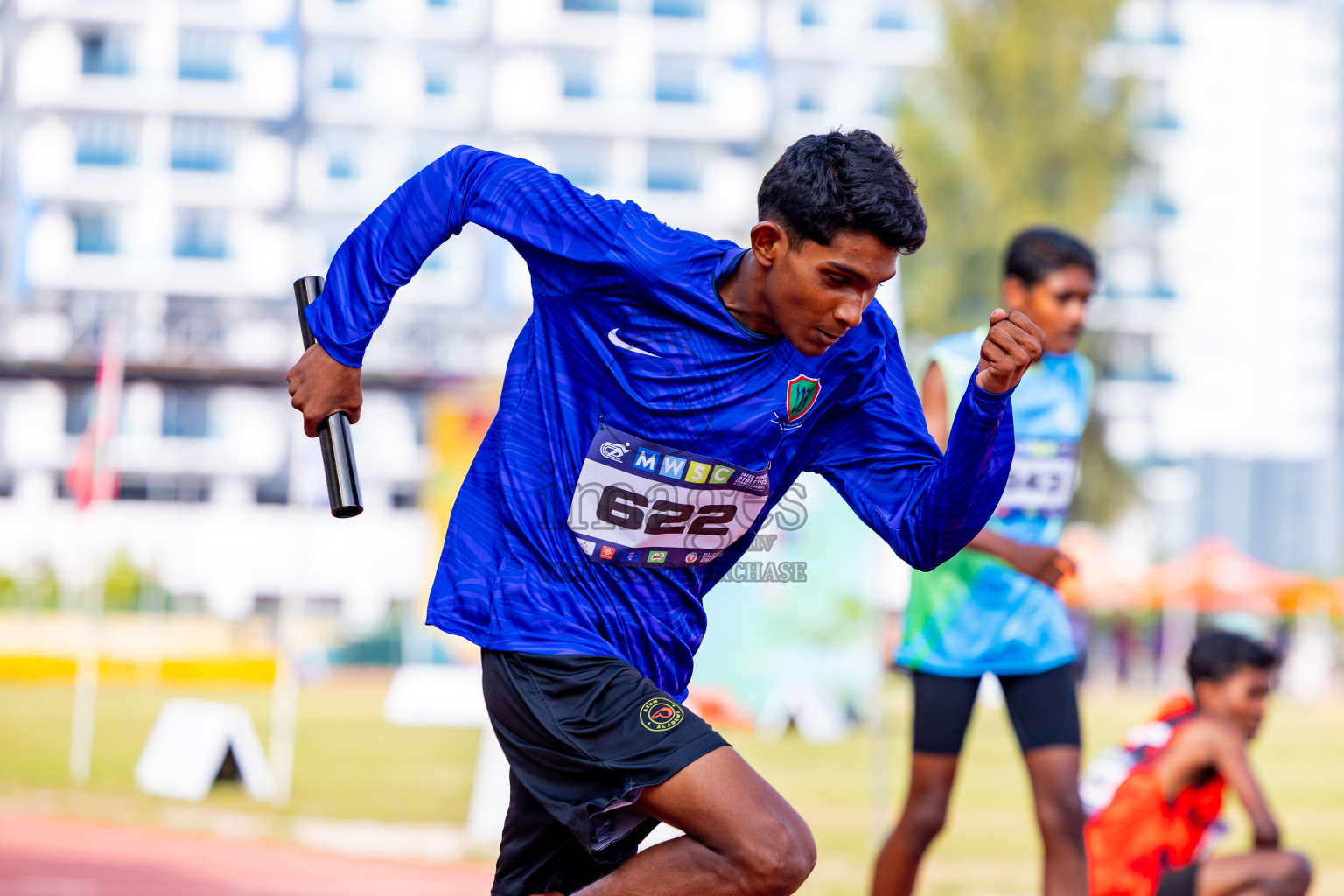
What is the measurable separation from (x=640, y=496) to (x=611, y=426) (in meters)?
0.14

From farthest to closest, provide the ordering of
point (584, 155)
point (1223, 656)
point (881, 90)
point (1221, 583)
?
point (881, 90) < point (584, 155) < point (1221, 583) < point (1223, 656)

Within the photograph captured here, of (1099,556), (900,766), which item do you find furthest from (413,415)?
(900,766)

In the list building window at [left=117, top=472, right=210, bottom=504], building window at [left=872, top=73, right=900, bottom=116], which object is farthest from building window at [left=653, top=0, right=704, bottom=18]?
building window at [left=117, top=472, right=210, bottom=504]

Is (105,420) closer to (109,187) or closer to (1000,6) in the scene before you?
(1000,6)

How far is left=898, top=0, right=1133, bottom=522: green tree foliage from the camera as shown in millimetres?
30609

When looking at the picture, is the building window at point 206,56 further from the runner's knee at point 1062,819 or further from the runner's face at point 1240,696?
the runner's knee at point 1062,819

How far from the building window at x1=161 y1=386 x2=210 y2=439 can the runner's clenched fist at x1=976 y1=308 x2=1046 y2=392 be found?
58178 mm

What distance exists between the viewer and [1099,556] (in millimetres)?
33188

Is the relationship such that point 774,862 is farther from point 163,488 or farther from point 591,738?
point 163,488

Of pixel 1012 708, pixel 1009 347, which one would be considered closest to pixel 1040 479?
pixel 1012 708

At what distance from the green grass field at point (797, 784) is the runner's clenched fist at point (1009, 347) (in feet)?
15.8

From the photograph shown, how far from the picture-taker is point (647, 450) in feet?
9.25

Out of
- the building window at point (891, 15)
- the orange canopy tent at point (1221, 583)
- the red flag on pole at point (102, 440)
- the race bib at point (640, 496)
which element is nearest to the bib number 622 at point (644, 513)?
the race bib at point (640, 496)

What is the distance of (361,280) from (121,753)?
1115 cm
